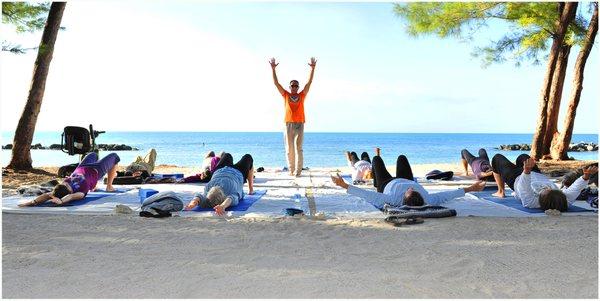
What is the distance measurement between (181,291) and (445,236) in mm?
1933

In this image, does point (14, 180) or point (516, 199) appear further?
point (14, 180)

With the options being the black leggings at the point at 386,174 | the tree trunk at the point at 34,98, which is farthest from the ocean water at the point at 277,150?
the black leggings at the point at 386,174

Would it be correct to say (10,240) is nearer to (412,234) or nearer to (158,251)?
(158,251)

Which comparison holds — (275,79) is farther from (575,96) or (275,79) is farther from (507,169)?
(575,96)

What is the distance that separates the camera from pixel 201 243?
11.9 feet

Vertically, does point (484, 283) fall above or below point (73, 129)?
below

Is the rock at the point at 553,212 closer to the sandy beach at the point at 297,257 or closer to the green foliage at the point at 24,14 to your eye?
the sandy beach at the point at 297,257

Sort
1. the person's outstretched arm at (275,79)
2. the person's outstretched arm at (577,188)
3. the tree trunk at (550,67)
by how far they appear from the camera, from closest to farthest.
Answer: the person's outstretched arm at (577,188)
the person's outstretched arm at (275,79)
the tree trunk at (550,67)

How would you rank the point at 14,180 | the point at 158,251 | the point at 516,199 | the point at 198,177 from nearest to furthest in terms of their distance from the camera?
1. the point at 158,251
2. the point at 516,199
3. the point at 198,177
4. the point at 14,180

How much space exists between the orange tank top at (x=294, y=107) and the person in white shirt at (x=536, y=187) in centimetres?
351

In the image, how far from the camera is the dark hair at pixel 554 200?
15.6ft

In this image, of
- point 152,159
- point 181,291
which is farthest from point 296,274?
point 152,159

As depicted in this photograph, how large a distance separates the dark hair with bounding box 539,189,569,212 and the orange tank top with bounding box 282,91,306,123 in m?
4.31

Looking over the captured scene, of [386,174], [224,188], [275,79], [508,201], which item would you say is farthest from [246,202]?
[275,79]
